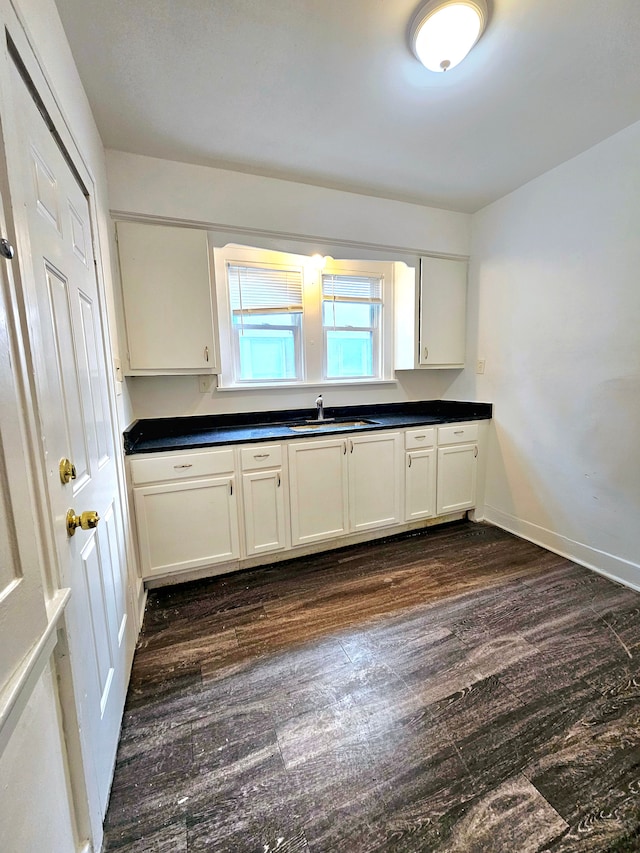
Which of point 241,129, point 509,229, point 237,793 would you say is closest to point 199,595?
point 237,793

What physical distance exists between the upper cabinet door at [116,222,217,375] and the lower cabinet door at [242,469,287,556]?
83 centimetres

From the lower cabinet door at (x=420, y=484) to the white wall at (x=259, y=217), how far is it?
27.7 inches

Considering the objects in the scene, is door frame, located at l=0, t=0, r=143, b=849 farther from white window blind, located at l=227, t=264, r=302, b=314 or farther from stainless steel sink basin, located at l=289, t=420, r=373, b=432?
stainless steel sink basin, located at l=289, t=420, r=373, b=432

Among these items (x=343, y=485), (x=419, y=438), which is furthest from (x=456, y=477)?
(x=343, y=485)

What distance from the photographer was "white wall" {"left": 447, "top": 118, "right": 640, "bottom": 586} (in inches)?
81.0

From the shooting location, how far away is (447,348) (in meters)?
3.08

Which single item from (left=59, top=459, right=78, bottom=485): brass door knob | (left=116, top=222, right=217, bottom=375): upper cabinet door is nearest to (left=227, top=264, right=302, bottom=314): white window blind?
(left=116, top=222, right=217, bottom=375): upper cabinet door

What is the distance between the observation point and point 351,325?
310 centimetres

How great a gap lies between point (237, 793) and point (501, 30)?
2.82 m

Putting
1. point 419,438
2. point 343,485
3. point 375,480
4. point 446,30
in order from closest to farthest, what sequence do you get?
1. point 446,30
2. point 343,485
3. point 375,480
4. point 419,438

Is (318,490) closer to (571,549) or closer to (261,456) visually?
(261,456)

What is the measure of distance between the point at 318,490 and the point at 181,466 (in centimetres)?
92

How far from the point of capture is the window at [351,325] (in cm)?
301

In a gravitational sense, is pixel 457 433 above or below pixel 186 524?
above
